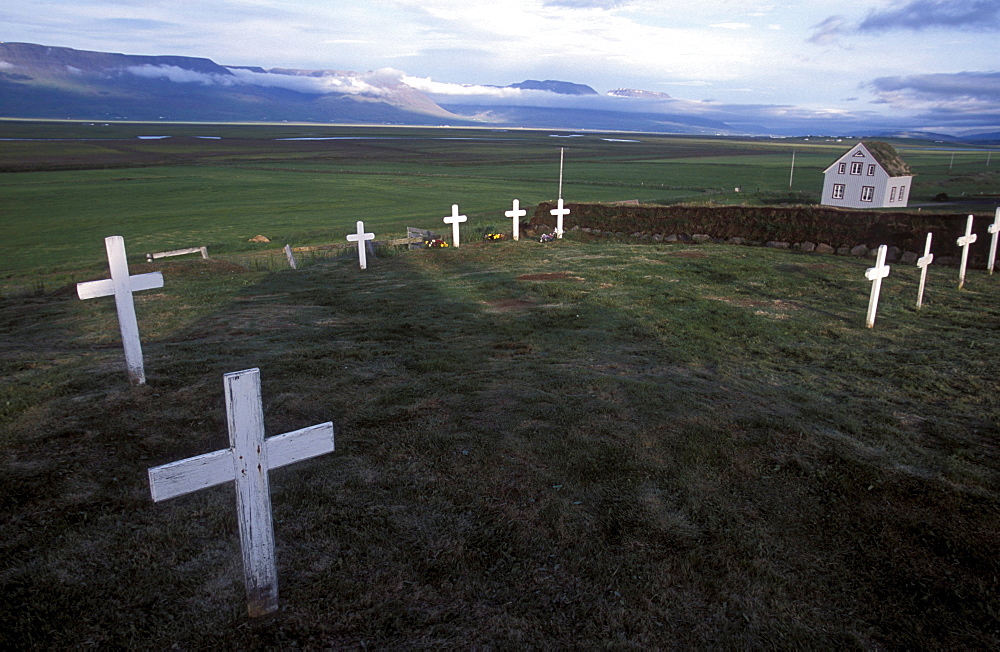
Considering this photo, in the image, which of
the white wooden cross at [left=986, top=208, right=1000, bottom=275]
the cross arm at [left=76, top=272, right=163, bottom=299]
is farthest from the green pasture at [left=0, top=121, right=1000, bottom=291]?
the white wooden cross at [left=986, top=208, right=1000, bottom=275]

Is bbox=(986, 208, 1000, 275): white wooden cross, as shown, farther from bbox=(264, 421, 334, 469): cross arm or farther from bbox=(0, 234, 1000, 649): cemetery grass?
bbox=(264, 421, 334, 469): cross arm

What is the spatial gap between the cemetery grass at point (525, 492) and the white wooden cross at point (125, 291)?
1.06 feet

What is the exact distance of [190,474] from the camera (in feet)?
12.2

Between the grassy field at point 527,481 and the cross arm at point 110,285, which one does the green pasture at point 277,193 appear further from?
the grassy field at point 527,481

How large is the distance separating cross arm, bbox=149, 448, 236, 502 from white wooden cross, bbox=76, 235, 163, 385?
455 cm

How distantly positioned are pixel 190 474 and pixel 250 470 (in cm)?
33

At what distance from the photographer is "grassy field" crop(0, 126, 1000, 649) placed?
4051 mm

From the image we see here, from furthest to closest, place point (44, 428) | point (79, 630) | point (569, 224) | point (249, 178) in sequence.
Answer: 1. point (249, 178)
2. point (569, 224)
3. point (44, 428)
4. point (79, 630)

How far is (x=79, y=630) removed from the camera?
3.80 meters

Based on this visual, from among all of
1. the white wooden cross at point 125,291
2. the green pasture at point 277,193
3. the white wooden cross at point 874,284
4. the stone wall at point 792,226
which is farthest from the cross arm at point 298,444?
the green pasture at point 277,193

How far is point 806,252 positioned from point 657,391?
1649cm

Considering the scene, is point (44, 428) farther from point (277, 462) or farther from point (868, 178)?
point (868, 178)

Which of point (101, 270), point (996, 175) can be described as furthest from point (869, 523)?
point (996, 175)

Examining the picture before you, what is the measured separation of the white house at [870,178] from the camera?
1693 inches
